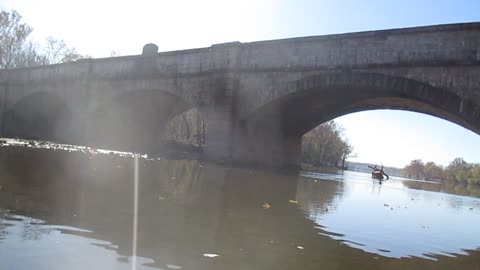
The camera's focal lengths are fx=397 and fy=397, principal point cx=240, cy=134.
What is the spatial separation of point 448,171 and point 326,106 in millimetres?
111388

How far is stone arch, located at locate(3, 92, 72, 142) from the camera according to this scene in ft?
127

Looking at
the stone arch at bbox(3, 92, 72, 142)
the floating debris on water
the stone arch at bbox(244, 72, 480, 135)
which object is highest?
the stone arch at bbox(244, 72, 480, 135)

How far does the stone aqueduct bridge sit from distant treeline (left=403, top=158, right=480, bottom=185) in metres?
81.4

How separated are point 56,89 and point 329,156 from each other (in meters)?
62.6

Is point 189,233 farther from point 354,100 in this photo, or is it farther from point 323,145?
point 323,145

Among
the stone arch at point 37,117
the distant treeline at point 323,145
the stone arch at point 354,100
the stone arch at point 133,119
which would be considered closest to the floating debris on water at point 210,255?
the stone arch at point 354,100

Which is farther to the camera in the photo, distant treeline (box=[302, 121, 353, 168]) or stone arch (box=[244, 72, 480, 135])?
distant treeline (box=[302, 121, 353, 168])

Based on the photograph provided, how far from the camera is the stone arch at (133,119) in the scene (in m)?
31.4

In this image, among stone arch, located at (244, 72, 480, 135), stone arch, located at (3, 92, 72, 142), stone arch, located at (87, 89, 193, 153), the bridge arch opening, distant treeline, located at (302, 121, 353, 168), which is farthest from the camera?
distant treeline, located at (302, 121, 353, 168)

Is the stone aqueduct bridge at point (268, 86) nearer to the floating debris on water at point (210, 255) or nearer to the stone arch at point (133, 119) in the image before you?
the stone arch at point (133, 119)

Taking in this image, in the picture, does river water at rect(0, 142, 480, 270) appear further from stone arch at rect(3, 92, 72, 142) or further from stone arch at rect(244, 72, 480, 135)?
stone arch at rect(3, 92, 72, 142)

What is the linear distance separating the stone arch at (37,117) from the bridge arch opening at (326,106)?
69.2ft

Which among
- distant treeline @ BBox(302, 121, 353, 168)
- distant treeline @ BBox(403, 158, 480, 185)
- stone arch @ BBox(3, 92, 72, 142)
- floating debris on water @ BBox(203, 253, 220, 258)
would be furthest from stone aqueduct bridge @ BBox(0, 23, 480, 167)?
distant treeline @ BBox(403, 158, 480, 185)

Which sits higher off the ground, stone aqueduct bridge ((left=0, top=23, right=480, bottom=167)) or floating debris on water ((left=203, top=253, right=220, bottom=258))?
stone aqueduct bridge ((left=0, top=23, right=480, bottom=167))
